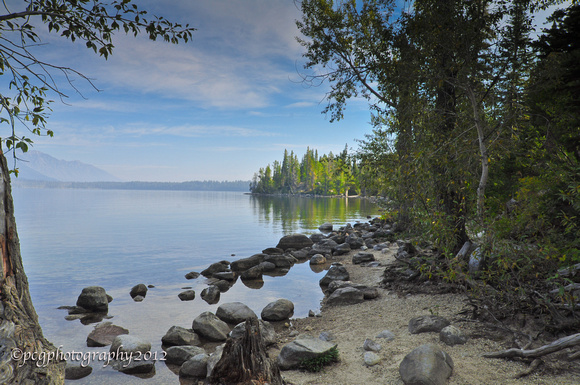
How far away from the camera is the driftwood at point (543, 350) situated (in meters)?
4.06

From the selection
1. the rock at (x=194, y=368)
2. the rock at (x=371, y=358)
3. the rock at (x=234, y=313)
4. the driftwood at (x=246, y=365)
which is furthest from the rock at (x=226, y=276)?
the driftwood at (x=246, y=365)

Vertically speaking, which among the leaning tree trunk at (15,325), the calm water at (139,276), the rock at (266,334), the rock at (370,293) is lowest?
the calm water at (139,276)

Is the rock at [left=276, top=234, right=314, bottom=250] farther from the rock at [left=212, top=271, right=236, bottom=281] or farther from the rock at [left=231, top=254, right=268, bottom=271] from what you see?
the rock at [left=212, top=271, right=236, bottom=281]

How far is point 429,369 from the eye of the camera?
4332 millimetres

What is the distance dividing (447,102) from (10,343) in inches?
378

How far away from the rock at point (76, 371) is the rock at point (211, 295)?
4349mm

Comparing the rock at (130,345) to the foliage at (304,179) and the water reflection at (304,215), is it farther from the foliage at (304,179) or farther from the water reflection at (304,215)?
the foliage at (304,179)

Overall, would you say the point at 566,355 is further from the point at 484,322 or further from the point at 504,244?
Answer: the point at 504,244

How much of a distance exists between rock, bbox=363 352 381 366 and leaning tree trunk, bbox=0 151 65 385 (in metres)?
4.13

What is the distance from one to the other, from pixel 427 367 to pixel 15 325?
4.72 meters

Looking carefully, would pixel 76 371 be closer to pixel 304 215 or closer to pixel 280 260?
pixel 280 260

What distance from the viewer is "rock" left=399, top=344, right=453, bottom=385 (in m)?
4.27

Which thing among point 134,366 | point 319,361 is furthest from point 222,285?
point 319,361

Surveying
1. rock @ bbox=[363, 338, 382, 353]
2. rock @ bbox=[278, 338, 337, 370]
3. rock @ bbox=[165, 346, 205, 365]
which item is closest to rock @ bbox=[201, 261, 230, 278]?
rock @ bbox=[165, 346, 205, 365]
